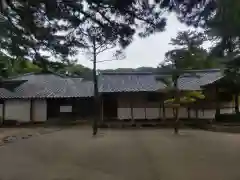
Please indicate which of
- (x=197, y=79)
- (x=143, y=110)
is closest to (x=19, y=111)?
(x=143, y=110)

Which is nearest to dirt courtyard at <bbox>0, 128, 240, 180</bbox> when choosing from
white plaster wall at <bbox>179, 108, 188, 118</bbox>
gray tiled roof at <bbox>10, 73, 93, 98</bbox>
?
white plaster wall at <bbox>179, 108, 188, 118</bbox>

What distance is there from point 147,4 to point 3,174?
16.4 feet

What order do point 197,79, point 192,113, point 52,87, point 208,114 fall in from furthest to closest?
point 52,87, point 197,79, point 192,113, point 208,114

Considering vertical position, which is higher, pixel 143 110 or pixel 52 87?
pixel 52 87

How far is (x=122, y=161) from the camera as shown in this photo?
1061 cm

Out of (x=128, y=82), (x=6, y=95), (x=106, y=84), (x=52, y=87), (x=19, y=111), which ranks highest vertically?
(x=128, y=82)

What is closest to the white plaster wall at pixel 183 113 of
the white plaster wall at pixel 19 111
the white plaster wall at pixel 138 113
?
the white plaster wall at pixel 138 113

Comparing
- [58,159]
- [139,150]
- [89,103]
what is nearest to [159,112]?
[89,103]

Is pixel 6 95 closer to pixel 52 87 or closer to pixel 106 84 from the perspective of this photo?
pixel 52 87

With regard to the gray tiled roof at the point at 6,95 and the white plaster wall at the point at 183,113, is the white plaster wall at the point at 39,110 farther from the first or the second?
the white plaster wall at the point at 183,113

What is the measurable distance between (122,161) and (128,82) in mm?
17337

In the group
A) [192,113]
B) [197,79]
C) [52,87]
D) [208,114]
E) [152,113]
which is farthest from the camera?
[52,87]

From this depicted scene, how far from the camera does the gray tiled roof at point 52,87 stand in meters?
27.4

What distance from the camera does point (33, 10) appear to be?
8.67 m
